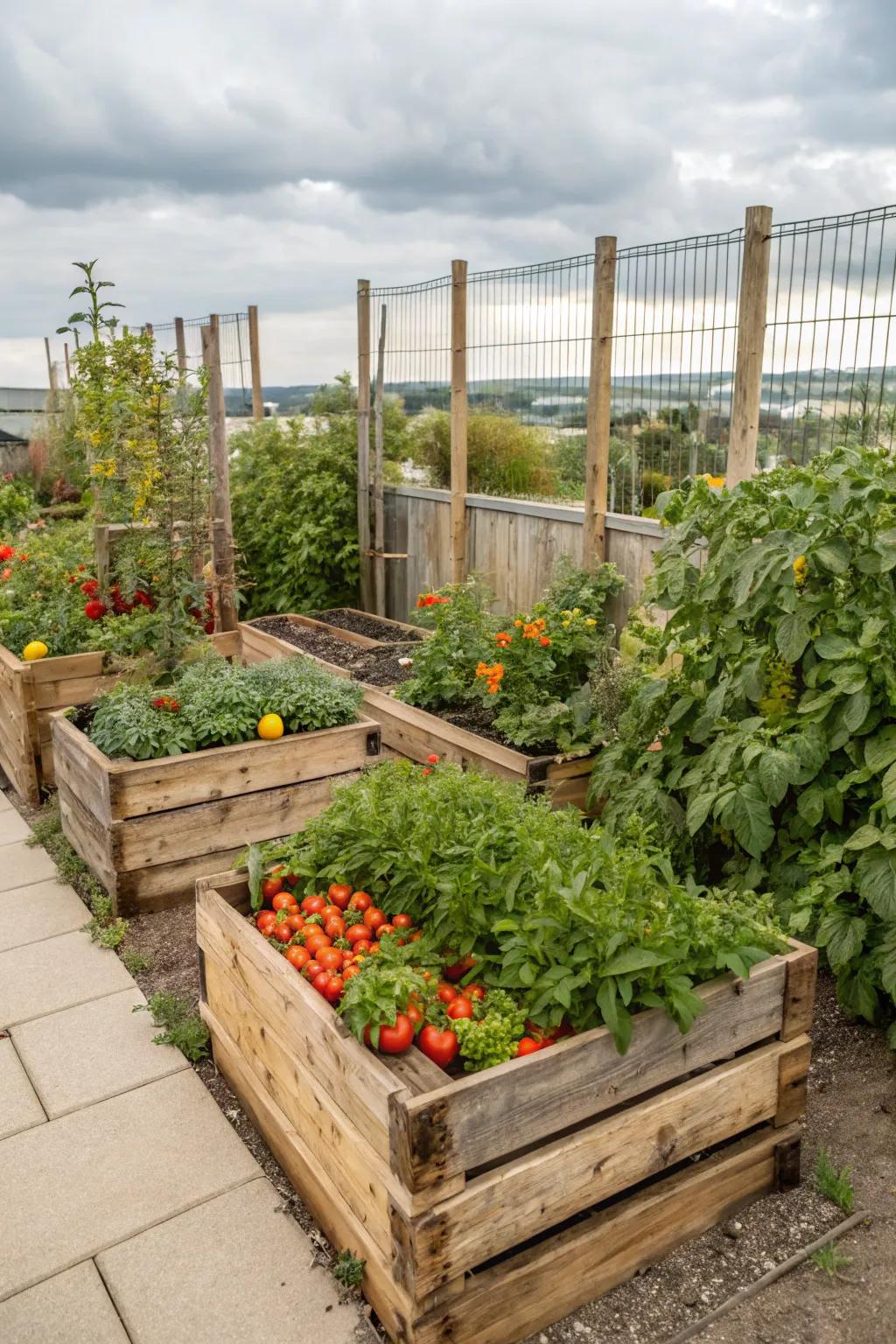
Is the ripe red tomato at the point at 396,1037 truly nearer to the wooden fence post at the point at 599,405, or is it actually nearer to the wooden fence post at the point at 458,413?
the wooden fence post at the point at 599,405

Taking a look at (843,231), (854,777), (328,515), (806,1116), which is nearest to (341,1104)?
(806,1116)

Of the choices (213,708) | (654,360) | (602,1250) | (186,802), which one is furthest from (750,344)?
(602,1250)

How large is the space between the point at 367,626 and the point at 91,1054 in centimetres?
432

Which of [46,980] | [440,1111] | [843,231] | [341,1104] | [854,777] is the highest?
[843,231]

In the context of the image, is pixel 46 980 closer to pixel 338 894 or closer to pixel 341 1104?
pixel 338 894

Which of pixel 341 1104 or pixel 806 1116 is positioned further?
pixel 806 1116

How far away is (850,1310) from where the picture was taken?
2.12 m

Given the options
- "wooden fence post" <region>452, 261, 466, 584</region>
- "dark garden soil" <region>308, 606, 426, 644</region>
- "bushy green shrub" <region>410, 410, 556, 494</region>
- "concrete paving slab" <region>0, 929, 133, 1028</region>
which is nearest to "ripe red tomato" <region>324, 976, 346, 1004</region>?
"concrete paving slab" <region>0, 929, 133, 1028</region>

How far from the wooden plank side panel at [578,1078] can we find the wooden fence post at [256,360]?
8.12 m

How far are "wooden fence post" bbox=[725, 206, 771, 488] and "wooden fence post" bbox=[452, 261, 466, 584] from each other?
7.44 feet

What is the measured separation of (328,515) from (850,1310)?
20.6 feet

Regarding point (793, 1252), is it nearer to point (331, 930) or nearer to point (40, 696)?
point (331, 930)

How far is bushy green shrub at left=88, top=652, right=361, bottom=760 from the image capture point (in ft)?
13.1

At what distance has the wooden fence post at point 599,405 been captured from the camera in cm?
525
